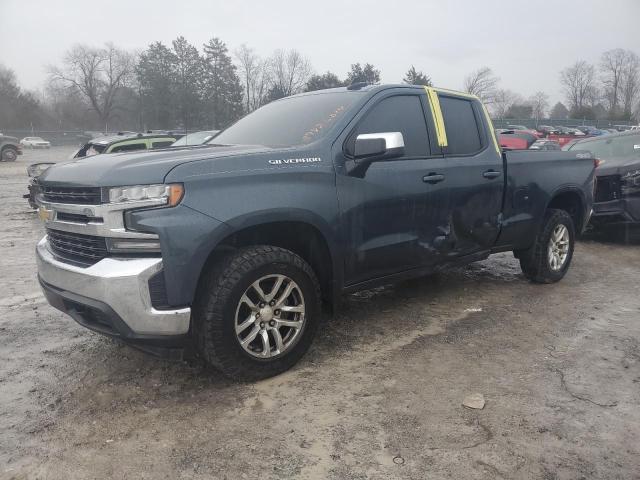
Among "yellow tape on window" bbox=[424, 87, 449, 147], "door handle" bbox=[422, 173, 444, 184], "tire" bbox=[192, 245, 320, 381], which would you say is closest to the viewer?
"tire" bbox=[192, 245, 320, 381]

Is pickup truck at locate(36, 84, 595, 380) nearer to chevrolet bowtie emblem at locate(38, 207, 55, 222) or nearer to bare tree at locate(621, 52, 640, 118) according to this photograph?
chevrolet bowtie emblem at locate(38, 207, 55, 222)

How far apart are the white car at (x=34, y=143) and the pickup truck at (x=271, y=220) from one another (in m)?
49.6

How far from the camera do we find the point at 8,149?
29484 millimetres

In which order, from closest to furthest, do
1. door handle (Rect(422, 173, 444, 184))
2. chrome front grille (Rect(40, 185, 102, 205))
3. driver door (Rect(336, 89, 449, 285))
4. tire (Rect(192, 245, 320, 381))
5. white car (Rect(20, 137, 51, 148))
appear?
chrome front grille (Rect(40, 185, 102, 205)) < tire (Rect(192, 245, 320, 381)) < driver door (Rect(336, 89, 449, 285)) < door handle (Rect(422, 173, 444, 184)) < white car (Rect(20, 137, 51, 148))

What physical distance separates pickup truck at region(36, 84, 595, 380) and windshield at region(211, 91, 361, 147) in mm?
17

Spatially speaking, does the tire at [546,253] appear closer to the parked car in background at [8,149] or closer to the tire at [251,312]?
the tire at [251,312]

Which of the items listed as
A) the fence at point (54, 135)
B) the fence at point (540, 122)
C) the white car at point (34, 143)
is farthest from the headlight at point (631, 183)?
the fence at point (54, 135)

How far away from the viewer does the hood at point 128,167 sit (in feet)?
9.18

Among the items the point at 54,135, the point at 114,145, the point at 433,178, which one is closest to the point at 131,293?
the point at 433,178

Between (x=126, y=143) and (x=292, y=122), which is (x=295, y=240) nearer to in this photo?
(x=292, y=122)

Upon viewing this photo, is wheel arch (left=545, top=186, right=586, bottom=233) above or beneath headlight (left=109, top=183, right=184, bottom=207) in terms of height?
beneath

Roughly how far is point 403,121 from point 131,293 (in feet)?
8.04

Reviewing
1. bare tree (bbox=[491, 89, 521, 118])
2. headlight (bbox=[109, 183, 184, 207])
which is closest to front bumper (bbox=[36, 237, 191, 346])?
headlight (bbox=[109, 183, 184, 207])

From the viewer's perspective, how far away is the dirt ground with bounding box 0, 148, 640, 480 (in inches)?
97.9
